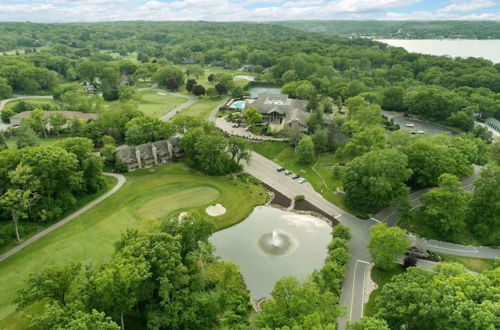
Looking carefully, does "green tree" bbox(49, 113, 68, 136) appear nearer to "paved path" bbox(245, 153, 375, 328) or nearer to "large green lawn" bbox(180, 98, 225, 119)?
"large green lawn" bbox(180, 98, 225, 119)

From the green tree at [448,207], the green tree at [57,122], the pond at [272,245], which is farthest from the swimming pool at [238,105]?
the green tree at [448,207]

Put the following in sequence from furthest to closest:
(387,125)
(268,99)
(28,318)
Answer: (268,99)
(387,125)
(28,318)

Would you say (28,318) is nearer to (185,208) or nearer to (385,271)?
(185,208)

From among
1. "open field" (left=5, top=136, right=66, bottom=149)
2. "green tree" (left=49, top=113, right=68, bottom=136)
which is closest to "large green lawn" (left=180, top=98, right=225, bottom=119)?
"green tree" (left=49, top=113, right=68, bottom=136)

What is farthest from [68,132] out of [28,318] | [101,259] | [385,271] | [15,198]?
[385,271]

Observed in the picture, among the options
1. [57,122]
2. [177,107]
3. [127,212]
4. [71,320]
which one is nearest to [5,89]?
[57,122]
